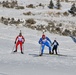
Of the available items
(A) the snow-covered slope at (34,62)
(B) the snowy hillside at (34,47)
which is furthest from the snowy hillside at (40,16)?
(A) the snow-covered slope at (34,62)

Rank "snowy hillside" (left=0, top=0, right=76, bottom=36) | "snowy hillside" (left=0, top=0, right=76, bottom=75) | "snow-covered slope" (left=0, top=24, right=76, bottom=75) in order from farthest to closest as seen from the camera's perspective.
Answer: "snowy hillside" (left=0, top=0, right=76, bottom=36) → "snowy hillside" (left=0, top=0, right=76, bottom=75) → "snow-covered slope" (left=0, top=24, right=76, bottom=75)

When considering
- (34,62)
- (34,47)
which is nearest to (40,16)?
(34,47)

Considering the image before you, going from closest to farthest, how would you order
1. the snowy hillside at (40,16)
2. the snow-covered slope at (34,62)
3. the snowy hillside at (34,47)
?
1. the snow-covered slope at (34,62)
2. the snowy hillside at (34,47)
3. the snowy hillside at (40,16)

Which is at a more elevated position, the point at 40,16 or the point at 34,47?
the point at 40,16

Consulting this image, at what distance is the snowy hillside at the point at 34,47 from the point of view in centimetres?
1612

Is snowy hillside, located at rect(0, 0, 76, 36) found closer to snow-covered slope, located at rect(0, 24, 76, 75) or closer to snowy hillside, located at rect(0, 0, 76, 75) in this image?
snowy hillside, located at rect(0, 0, 76, 75)

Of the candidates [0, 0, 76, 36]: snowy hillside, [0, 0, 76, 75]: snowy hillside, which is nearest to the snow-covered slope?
[0, 0, 76, 75]: snowy hillside

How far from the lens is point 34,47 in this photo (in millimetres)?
27750

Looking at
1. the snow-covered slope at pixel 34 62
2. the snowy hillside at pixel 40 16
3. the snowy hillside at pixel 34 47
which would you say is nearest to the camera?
the snow-covered slope at pixel 34 62

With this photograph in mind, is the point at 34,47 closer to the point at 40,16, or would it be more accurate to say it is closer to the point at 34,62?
the point at 34,62

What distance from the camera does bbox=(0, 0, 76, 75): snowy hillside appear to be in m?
16.1

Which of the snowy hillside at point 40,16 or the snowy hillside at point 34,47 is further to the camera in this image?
the snowy hillside at point 40,16

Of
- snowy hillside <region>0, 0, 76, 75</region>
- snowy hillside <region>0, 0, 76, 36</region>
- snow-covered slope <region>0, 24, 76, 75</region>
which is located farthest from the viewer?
snowy hillside <region>0, 0, 76, 36</region>

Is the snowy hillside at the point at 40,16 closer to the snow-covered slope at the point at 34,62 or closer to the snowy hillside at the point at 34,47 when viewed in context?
the snowy hillside at the point at 34,47
